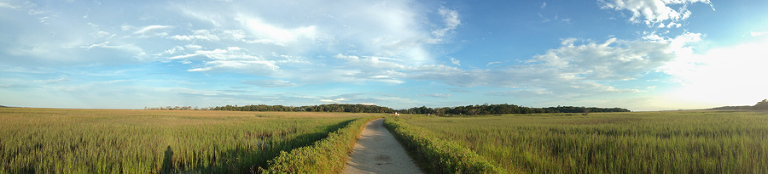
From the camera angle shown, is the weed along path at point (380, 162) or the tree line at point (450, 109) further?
the tree line at point (450, 109)

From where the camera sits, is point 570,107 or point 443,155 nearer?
point 443,155

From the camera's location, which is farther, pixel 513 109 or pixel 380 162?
pixel 513 109

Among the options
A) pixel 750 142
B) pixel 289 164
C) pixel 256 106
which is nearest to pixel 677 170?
pixel 750 142

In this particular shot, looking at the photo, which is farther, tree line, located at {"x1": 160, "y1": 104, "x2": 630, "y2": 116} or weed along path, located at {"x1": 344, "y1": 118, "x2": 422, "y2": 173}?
tree line, located at {"x1": 160, "y1": 104, "x2": 630, "y2": 116}

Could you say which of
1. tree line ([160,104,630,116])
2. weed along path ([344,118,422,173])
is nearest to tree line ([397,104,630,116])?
tree line ([160,104,630,116])

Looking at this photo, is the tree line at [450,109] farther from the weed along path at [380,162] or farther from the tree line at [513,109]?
the weed along path at [380,162]

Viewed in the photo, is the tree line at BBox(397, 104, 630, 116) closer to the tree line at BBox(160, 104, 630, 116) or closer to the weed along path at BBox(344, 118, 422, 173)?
the tree line at BBox(160, 104, 630, 116)

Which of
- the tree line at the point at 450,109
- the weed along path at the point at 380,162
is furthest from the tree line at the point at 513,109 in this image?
the weed along path at the point at 380,162

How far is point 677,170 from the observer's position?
5.89m

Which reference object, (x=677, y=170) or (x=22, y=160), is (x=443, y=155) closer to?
(x=677, y=170)

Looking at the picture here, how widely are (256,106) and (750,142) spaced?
5108 inches

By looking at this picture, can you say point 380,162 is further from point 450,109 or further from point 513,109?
point 450,109

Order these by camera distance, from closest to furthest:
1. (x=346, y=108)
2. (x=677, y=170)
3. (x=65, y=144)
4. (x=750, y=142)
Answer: (x=677, y=170), (x=750, y=142), (x=65, y=144), (x=346, y=108)

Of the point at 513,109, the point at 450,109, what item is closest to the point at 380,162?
the point at 513,109
